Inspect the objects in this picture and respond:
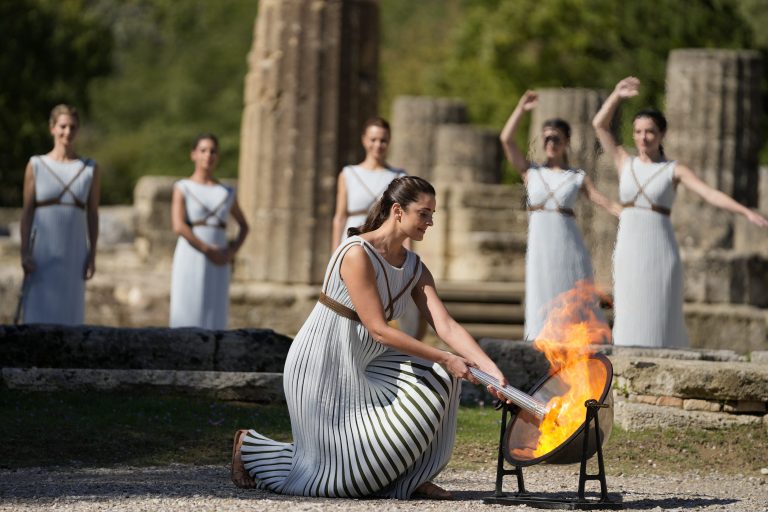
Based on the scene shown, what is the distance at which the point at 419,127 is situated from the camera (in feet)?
100

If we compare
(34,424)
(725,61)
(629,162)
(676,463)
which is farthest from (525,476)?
(725,61)

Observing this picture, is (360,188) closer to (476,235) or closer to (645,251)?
(645,251)

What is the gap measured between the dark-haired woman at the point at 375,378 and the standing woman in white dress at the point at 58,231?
15.9 ft

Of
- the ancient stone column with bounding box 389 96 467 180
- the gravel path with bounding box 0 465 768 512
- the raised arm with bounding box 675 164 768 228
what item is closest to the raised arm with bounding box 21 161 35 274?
the gravel path with bounding box 0 465 768 512

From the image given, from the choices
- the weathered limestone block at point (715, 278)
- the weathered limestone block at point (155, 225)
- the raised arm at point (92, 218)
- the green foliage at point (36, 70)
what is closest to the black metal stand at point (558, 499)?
the raised arm at point (92, 218)

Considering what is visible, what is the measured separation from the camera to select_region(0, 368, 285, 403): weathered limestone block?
398 inches

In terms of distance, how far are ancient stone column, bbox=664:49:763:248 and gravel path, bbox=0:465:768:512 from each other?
13.8m

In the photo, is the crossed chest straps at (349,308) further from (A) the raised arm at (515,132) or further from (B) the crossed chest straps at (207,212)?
(B) the crossed chest straps at (207,212)

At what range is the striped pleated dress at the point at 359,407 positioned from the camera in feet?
24.4

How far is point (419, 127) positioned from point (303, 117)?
14.1 meters

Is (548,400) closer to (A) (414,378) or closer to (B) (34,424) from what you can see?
(A) (414,378)

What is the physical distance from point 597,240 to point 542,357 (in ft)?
37.1

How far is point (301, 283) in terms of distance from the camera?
55.1 feet

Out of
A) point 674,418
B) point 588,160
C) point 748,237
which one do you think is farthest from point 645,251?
point 588,160
